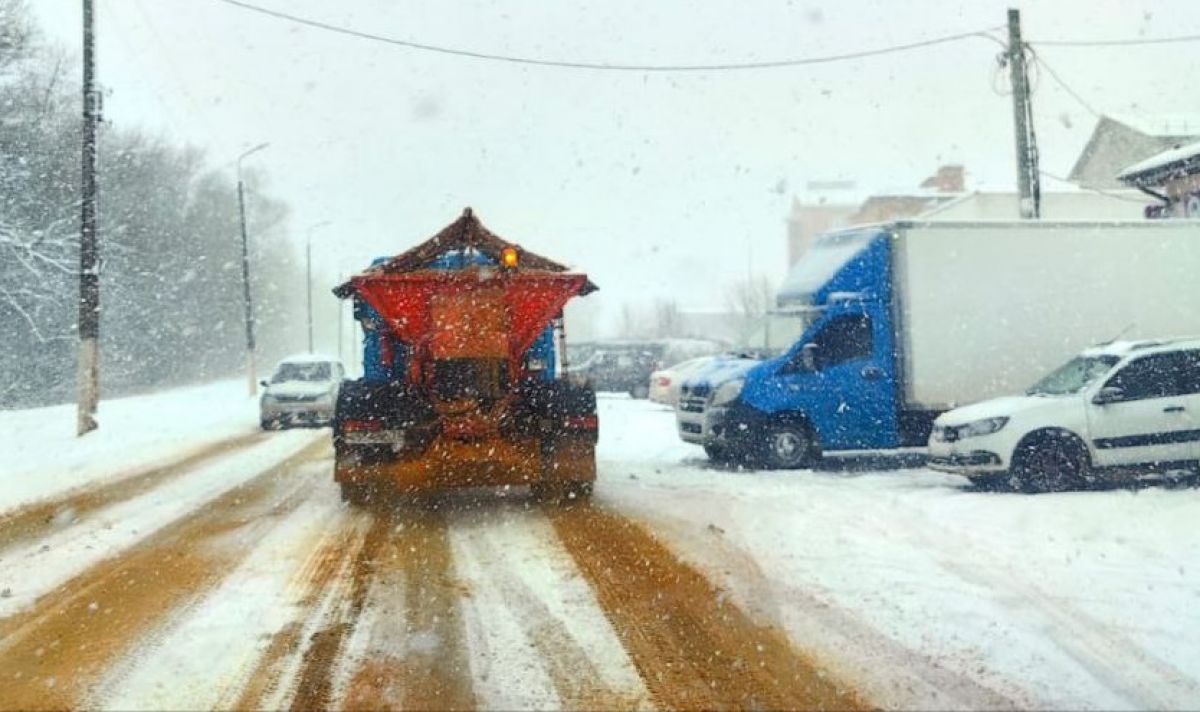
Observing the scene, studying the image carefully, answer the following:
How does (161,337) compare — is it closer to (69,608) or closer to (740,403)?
(740,403)

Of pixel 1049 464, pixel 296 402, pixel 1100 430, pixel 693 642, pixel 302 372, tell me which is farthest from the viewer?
pixel 302 372

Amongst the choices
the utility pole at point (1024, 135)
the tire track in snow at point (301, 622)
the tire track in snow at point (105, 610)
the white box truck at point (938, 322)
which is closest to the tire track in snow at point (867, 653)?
the tire track in snow at point (301, 622)

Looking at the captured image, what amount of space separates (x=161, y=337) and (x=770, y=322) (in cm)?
4341

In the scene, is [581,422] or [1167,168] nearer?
[581,422]

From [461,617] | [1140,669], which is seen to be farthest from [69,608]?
[1140,669]

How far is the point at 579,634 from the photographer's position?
5.51 meters

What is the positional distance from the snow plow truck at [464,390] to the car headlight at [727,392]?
3.24 metres

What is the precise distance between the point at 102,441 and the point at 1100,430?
55.3 feet

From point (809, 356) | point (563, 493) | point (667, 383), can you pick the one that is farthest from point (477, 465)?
point (667, 383)

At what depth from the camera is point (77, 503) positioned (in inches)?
440

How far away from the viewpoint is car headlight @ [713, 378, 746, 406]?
1302 centimetres

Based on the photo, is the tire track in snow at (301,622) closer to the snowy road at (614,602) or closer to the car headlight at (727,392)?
the snowy road at (614,602)

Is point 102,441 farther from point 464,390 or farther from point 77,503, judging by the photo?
point 464,390

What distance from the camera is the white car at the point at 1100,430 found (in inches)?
407
